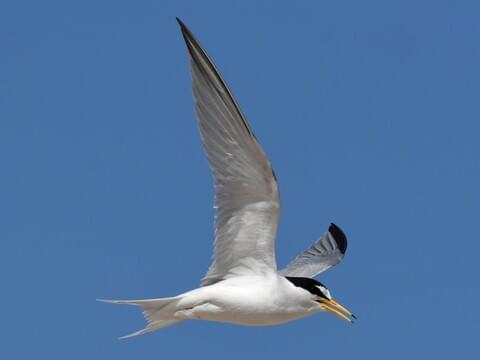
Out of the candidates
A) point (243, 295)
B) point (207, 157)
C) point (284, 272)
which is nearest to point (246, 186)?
point (207, 157)

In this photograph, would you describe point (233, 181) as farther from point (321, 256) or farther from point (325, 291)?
point (321, 256)

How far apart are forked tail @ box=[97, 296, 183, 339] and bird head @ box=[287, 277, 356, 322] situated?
1173 millimetres

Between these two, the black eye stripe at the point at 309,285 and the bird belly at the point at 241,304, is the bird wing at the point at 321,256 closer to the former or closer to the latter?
the black eye stripe at the point at 309,285

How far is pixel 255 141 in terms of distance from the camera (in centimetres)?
924

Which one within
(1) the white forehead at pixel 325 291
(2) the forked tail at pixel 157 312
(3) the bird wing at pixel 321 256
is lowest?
(2) the forked tail at pixel 157 312

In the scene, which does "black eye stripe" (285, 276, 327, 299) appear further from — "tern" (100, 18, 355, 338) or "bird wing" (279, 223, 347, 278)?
"bird wing" (279, 223, 347, 278)

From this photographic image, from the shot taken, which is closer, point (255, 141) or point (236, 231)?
point (255, 141)

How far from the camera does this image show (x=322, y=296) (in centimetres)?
1020

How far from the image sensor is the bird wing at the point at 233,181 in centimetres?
905

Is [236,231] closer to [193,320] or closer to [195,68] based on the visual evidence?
[193,320]

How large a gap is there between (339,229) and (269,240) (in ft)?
12.4

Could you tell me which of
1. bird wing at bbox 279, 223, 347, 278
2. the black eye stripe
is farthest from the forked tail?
bird wing at bbox 279, 223, 347, 278

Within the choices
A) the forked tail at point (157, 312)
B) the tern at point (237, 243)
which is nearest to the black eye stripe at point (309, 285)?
the tern at point (237, 243)

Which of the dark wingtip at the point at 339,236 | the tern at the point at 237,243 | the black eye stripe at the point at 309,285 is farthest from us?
the dark wingtip at the point at 339,236
